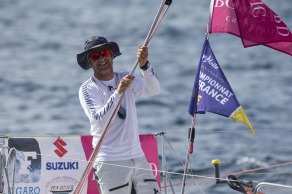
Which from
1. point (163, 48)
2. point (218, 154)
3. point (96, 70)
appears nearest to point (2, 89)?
point (163, 48)

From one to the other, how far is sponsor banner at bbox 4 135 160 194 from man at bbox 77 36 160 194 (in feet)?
3.45

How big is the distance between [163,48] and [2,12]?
684 cm

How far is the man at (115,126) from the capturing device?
7.46 meters

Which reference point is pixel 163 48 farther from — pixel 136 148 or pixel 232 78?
pixel 136 148

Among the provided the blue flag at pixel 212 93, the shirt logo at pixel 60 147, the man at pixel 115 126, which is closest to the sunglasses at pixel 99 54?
the man at pixel 115 126

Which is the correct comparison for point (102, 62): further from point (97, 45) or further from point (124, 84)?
point (124, 84)

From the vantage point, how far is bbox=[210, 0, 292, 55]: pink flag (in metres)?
7.83

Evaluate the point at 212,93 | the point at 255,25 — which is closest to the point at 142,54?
the point at 212,93

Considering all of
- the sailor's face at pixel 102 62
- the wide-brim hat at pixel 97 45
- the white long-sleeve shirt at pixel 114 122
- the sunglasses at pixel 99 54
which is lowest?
the white long-sleeve shirt at pixel 114 122

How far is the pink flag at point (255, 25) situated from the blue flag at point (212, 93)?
279mm

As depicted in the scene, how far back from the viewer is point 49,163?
28.3ft

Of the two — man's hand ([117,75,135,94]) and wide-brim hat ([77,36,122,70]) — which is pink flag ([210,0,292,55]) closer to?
wide-brim hat ([77,36,122,70])

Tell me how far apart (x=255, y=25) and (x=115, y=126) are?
56.7 inches

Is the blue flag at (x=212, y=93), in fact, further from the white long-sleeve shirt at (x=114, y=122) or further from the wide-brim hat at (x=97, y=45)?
the wide-brim hat at (x=97, y=45)
